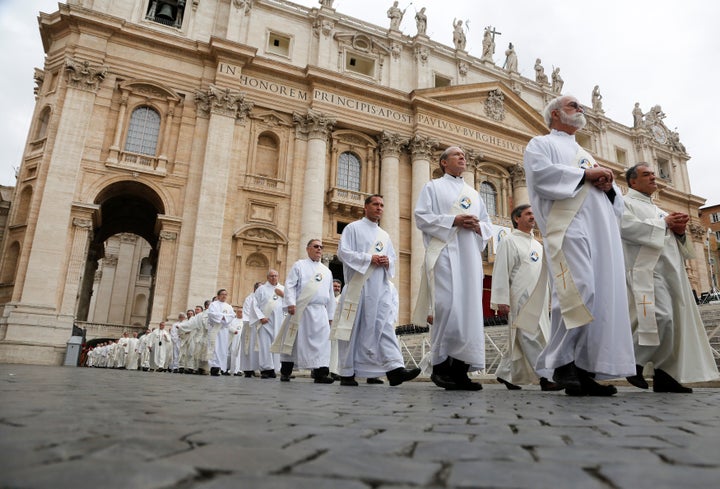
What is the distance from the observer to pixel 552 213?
4.46 m

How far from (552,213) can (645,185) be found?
1772mm

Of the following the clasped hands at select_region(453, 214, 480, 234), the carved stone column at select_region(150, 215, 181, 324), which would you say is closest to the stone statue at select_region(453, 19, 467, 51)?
the carved stone column at select_region(150, 215, 181, 324)

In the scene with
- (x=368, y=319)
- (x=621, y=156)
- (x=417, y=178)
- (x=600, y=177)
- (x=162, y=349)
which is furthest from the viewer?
(x=621, y=156)

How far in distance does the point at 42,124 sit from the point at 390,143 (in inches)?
598

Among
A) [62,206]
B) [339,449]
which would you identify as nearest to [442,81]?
[62,206]

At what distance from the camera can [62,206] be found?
18.8 m

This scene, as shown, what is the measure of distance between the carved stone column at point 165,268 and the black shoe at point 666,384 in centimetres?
1718

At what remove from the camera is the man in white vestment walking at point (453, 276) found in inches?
197

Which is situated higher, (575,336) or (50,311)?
(50,311)

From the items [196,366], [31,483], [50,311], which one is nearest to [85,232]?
[50,311]

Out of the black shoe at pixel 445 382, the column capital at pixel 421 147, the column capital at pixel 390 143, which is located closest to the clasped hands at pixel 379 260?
the black shoe at pixel 445 382

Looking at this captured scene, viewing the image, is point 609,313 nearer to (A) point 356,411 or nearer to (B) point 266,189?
(A) point 356,411

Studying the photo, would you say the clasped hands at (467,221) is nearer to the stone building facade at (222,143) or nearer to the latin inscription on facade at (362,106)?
the stone building facade at (222,143)

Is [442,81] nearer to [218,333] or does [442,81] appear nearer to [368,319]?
[218,333]
